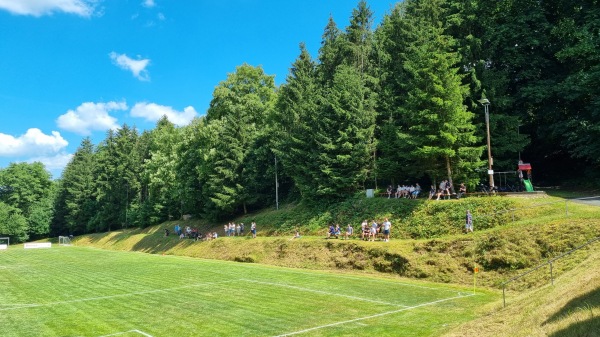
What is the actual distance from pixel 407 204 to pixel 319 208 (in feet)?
31.8

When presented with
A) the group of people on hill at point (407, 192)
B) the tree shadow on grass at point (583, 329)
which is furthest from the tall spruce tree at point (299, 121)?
the tree shadow on grass at point (583, 329)

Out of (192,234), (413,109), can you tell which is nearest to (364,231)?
(413,109)

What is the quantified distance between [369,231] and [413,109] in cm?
979

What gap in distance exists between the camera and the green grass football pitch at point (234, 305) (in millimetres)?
14211

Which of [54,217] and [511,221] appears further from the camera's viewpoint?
[54,217]

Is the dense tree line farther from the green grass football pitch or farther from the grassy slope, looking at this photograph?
the green grass football pitch

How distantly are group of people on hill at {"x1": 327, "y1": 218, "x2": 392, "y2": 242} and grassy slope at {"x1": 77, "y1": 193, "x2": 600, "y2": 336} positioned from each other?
104 centimetres

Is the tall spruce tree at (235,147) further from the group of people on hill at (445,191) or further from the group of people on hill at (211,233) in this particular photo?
the group of people on hill at (445,191)

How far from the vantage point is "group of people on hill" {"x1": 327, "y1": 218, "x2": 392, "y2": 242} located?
27742mm

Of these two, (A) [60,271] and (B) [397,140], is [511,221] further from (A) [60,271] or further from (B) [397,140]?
(A) [60,271]

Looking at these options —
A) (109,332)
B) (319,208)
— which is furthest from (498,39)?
(109,332)

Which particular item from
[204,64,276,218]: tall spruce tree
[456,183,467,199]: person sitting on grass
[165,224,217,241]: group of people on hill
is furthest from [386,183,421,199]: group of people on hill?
[165,224,217,241]: group of people on hill

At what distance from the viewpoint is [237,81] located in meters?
60.2

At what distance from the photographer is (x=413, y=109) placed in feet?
103
